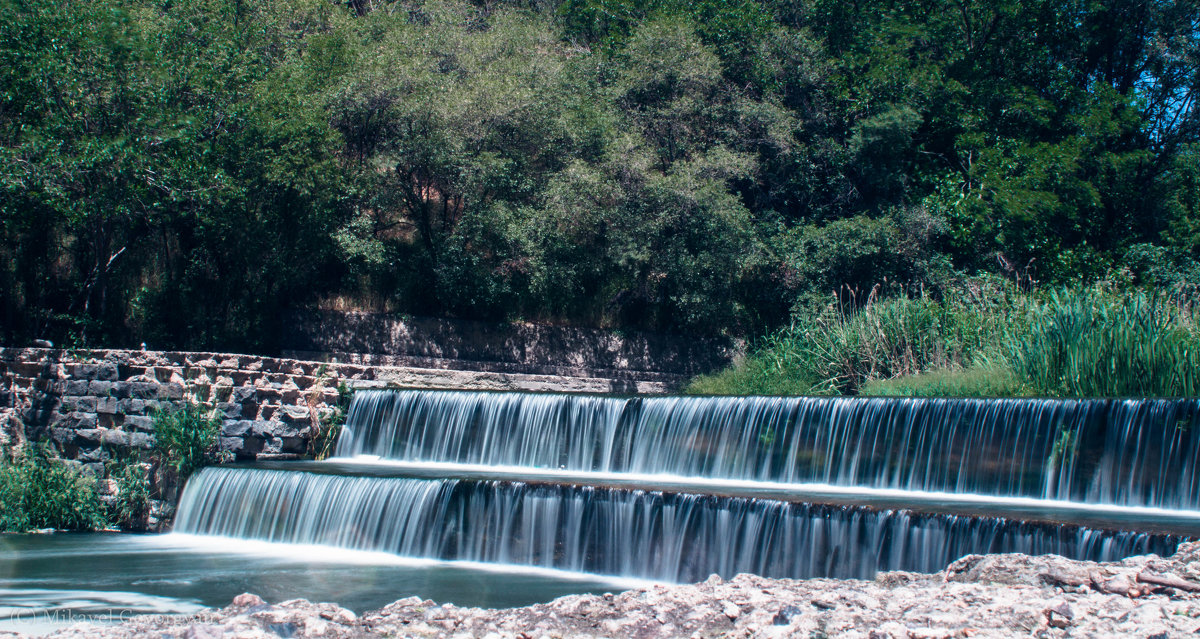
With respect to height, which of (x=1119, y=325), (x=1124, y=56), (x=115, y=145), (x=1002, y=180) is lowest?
(x=1119, y=325)

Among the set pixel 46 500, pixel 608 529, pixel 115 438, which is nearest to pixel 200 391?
pixel 115 438

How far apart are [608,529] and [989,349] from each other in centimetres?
974

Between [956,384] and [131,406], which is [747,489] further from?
[131,406]

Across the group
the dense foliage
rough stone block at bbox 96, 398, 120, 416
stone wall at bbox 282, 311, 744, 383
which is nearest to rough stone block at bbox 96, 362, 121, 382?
rough stone block at bbox 96, 398, 120, 416

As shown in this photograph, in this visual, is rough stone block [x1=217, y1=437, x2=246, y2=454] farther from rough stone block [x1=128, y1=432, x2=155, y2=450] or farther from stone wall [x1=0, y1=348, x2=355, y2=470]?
rough stone block [x1=128, y1=432, x2=155, y2=450]

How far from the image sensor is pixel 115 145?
51.3 feet

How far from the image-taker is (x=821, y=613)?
18.0 feet

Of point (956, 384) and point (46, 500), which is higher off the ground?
point (956, 384)

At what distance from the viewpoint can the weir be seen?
9.08m

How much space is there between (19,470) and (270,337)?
851 centimetres

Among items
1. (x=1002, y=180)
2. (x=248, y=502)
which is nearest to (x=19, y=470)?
(x=248, y=502)

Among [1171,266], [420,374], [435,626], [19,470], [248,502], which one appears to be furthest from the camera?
[1171,266]

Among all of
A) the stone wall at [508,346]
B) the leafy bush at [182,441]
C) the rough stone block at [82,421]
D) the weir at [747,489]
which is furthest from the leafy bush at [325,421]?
the stone wall at [508,346]

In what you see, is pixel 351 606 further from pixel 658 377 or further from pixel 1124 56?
pixel 1124 56
